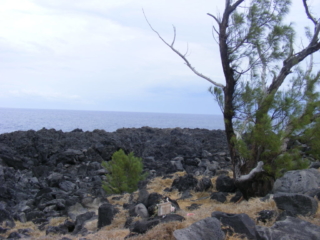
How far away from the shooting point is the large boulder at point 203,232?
16.3ft

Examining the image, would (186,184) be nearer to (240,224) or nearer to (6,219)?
(6,219)

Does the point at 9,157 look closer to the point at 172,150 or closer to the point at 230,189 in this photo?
the point at 172,150

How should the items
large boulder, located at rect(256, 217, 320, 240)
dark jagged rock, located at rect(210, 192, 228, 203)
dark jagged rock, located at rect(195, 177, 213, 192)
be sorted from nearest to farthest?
large boulder, located at rect(256, 217, 320, 240), dark jagged rock, located at rect(210, 192, 228, 203), dark jagged rock, located at rect(195, 177, 213, 192)

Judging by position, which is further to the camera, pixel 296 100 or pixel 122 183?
pixel 122 183

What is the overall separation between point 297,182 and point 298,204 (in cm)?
192

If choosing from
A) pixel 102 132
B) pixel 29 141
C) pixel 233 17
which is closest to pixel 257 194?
pixel 233 17

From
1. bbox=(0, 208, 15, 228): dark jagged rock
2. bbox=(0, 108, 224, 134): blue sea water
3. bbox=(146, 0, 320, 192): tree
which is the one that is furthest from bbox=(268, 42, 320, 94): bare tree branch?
bbox=(0, 108, 224, 134): blue sea water

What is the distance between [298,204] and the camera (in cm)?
606

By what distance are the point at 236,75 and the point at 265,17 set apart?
1.54 meters

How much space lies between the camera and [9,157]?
17.0 metres

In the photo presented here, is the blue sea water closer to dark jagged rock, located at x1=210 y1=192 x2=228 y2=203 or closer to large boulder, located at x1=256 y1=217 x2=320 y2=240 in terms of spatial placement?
dark jagged rock, located at x1=210 y1=192 x2=228 y2=203

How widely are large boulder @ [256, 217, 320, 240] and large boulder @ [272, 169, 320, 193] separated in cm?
280

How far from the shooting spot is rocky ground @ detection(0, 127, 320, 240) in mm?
5495

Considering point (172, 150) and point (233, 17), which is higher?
point (233, 17)
